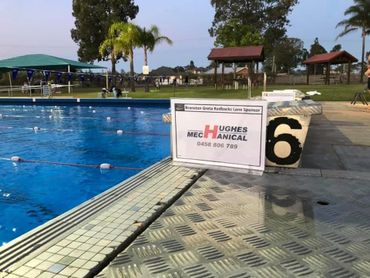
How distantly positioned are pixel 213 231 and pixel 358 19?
41.7 m

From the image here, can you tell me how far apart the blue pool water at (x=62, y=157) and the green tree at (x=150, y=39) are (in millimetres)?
13326

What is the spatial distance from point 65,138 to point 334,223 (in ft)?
30.3

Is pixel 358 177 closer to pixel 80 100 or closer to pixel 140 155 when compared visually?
pixel 140 155

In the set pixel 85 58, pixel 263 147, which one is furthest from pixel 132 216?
pixel 85 58

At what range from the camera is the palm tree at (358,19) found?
120 feet

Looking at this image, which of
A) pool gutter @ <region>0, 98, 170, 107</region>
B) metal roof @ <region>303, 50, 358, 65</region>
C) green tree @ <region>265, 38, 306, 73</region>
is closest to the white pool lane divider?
pool gutter @ <region>0, 98, 170, 107</region>

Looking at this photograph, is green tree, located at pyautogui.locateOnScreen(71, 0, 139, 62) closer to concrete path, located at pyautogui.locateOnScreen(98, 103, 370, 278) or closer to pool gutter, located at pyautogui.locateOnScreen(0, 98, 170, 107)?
pool gutter, located at pyautogui.locateOnScreen(0, 98, 170, 107)

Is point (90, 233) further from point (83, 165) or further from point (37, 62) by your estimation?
point (37, 62)

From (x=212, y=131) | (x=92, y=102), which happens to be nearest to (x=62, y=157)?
(x=212, y=131)

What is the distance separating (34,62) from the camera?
33844 mm

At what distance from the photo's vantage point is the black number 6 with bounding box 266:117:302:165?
15.3 feet

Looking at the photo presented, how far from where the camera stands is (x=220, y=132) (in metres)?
4.68

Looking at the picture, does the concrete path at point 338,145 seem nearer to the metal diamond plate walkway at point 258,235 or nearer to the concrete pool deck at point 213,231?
the concrete pool deck at point 213,231

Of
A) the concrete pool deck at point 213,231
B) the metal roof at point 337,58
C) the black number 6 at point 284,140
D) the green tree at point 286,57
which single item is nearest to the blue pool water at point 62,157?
the concrete pool deck at point 213,231
